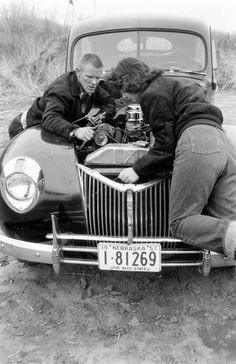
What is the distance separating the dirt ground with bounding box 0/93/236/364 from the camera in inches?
90.9

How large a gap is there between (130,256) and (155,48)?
2.78 meters

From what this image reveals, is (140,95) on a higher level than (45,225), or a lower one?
A: higher

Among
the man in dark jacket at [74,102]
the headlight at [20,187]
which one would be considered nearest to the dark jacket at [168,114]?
the man in dark jacket at [74,102]

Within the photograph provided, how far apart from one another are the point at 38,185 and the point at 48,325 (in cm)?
88

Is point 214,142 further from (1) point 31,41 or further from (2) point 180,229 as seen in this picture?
(1) point 31,41

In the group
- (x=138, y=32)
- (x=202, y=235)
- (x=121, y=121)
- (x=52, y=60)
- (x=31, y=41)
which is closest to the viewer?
(x=202, y=235)

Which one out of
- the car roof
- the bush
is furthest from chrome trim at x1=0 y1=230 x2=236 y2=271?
the bush

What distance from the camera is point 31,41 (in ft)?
48.8

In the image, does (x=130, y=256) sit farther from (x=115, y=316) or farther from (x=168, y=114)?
→ (x=168, y=114)

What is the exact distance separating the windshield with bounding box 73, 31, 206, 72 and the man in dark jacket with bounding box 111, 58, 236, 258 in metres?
2.04

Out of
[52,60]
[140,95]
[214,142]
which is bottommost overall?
[52,60]

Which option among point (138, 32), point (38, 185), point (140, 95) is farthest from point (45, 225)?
point (138, 32)

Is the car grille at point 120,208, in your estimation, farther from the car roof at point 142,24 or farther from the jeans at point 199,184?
the car roof at point 142,24

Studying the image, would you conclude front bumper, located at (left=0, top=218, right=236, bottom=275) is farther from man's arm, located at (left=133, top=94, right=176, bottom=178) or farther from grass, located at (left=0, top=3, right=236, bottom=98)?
grass, located at (left=0, top=3, right=236, bottom=98)
